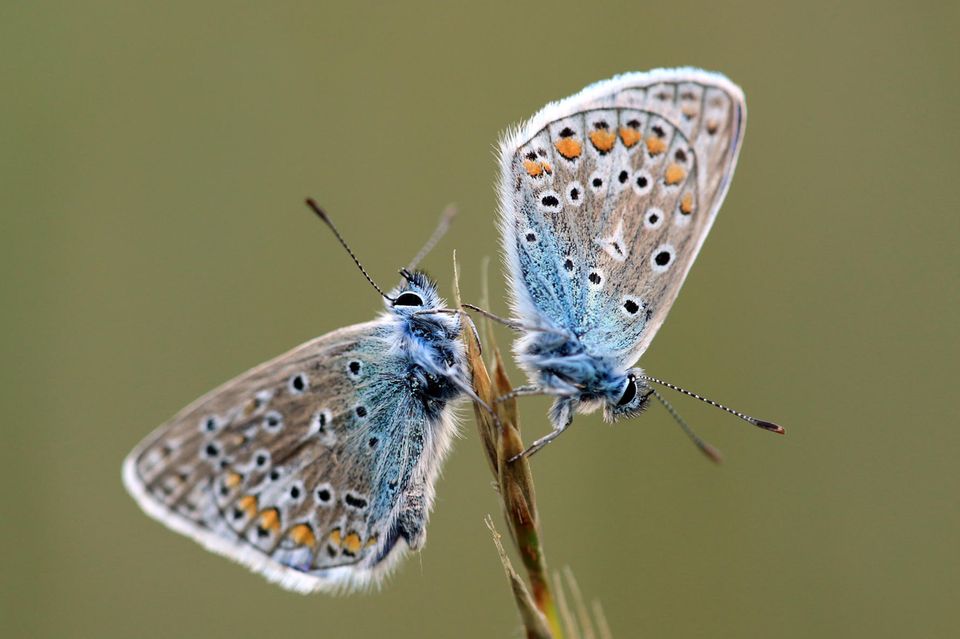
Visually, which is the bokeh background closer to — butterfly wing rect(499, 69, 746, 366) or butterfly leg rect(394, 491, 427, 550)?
butterfly leg rect(394, 491, 427, 550)

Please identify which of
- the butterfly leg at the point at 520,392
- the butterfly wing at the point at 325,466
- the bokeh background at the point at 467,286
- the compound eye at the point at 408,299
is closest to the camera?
the butterfly leg at the point at 520,392

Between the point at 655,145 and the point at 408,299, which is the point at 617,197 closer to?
the point at 655,145

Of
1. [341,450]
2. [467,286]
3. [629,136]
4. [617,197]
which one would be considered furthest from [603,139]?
[467,286]

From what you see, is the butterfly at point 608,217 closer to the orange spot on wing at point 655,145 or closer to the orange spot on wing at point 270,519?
the orange spot on wing at point 655,145

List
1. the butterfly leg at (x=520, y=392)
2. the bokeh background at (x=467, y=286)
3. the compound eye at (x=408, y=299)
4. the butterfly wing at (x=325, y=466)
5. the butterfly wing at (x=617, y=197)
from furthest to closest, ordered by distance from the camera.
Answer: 1. the bokeh background at (x=467, y=286)
2. the compound eye at (x=408, y=299)
3. the butterfly wing at (x=325, y=466)
4. the butterfly wing at (x=617, y=197)
5. the butterfly leg at (x=520, y=392)

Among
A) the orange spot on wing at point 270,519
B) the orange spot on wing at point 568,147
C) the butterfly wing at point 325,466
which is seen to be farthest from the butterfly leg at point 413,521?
the orange spot on wing at point 568,147

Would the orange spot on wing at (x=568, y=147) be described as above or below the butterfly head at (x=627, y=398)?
above
